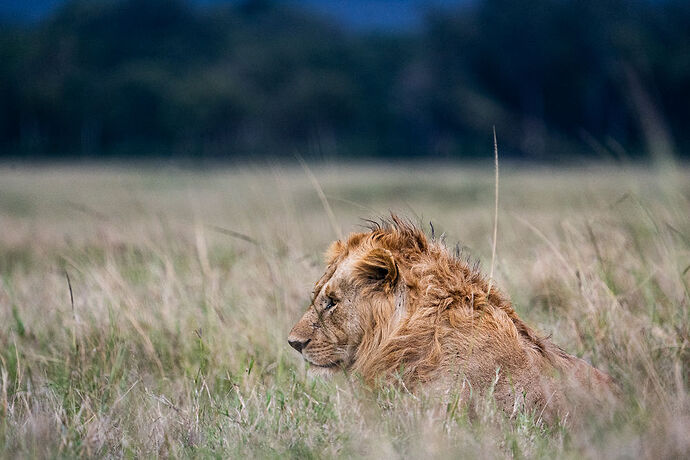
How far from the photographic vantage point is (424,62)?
5022 centimetres

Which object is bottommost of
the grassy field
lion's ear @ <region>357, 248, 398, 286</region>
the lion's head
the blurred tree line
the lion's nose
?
the grassy field

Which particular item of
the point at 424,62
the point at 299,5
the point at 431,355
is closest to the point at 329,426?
the point at 431,355

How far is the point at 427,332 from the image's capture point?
2939mm

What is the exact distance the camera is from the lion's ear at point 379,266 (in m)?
2.99

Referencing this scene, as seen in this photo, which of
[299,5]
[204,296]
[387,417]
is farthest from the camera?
[299,5]

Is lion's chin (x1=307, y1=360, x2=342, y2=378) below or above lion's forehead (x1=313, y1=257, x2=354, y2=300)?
below

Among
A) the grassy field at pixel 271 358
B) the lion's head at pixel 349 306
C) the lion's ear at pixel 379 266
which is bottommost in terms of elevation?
the grassy field at pixel 271 358

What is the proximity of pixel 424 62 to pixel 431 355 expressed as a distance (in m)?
49.2

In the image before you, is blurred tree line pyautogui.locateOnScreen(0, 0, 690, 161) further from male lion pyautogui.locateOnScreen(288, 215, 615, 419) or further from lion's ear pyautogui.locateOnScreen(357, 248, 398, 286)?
lion's ear pyautogui.locateOnScreen(357, 248, 398, 286)

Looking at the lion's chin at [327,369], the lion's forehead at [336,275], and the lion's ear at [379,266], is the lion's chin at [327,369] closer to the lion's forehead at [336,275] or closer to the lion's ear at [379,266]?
the lion's forehead at [336,275]

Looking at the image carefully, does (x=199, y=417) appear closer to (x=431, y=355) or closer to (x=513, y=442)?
(x=431, y=355)

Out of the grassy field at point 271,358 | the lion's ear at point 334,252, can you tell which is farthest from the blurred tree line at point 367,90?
the lion's ear at point 334,252

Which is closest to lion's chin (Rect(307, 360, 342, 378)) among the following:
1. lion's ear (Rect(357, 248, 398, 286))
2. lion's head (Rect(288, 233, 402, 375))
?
lion's head (Rect(288, 233, 402, 375))

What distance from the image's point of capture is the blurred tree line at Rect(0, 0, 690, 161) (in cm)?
3809
